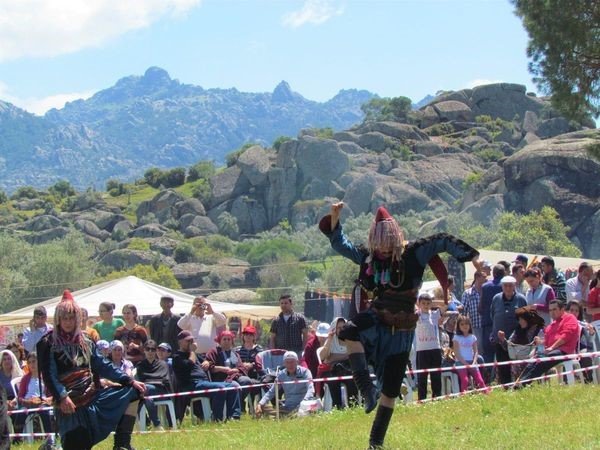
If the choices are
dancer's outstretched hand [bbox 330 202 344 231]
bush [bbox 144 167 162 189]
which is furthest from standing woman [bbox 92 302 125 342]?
bush [bbox 144 167 162 189]

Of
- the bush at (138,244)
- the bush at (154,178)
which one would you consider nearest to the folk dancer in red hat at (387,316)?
the bush at (138,244)

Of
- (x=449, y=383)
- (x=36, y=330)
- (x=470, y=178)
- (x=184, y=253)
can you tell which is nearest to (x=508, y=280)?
(x=449, y=383)

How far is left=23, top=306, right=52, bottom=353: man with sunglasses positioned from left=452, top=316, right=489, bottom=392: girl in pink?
5820mm

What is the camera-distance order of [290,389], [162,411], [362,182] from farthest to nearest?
[362,182] < [290,389] < [162,411]

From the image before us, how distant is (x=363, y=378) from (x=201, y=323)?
7374mm

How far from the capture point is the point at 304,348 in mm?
14578

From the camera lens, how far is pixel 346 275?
72.6 metres

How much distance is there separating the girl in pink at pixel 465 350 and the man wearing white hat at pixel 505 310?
40 cm

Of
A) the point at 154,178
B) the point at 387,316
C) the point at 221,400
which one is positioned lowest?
the point at 221,400

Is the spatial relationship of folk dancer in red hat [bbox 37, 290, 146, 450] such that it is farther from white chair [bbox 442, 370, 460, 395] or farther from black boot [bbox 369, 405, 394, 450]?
white chair [bbox 442, 370, 460, 395]

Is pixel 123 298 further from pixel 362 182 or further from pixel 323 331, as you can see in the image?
pixel 362 182

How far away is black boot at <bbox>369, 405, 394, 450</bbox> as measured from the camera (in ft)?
25.5

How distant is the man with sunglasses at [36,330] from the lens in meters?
13.9

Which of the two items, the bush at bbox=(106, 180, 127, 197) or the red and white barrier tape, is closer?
the red and white barrier tape
